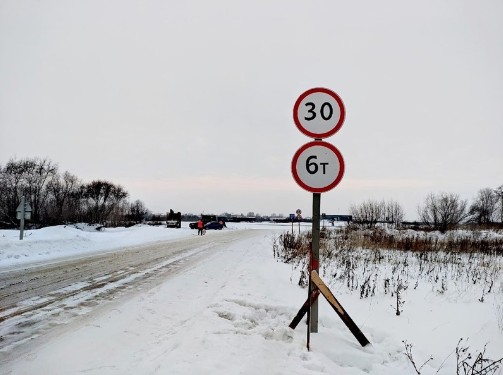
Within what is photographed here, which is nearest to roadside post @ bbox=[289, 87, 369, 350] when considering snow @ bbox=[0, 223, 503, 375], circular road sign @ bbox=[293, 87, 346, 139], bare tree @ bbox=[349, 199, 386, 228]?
circular road sign @ bbox=[293, 87, 346, 139]

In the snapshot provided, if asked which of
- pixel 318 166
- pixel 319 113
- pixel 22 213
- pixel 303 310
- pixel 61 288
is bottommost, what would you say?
pixel 61 288

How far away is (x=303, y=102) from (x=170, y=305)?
12.8 feet

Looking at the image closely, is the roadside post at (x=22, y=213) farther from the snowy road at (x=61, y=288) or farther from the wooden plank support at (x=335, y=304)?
the wooden plank support at (x=335, y=304)

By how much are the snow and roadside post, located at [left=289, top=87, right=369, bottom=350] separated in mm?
488

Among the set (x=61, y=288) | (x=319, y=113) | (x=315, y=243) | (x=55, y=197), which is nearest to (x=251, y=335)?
(x=315, y=243)

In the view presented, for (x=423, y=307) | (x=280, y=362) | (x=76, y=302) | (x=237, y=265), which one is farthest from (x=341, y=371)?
(x=237, y=265)

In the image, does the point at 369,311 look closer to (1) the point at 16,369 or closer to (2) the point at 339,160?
(2) the point at 339,160

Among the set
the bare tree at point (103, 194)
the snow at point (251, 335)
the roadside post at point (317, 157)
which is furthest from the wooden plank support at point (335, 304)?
the bare tree at point (103, 194)

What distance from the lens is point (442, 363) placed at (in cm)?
392

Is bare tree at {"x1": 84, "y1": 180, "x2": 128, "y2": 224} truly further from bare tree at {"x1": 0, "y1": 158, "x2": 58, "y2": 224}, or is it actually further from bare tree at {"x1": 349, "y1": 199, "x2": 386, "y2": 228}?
bare tree at {"x1": 349, "y1": 199, "x2": 386, "y2": 228}

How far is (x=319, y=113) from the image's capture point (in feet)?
14.5

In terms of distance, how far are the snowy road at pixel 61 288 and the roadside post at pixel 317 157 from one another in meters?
3.38

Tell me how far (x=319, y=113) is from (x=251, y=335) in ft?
9.48

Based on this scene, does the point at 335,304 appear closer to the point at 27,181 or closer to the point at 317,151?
the point at 317,151
